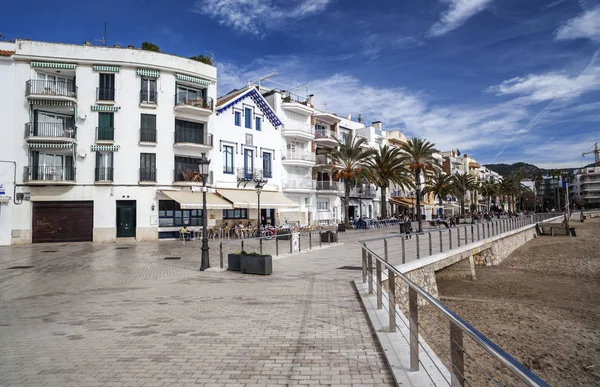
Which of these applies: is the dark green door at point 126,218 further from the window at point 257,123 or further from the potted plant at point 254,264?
the potted plant at point 254,264

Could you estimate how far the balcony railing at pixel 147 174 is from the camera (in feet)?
87.2

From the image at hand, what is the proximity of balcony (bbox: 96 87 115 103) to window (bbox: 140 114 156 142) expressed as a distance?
237 centimetres

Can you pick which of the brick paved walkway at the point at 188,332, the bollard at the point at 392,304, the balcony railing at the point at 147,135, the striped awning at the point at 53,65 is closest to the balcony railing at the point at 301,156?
the balcony railing at the point at 147,135

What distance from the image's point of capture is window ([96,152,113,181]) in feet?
84.9

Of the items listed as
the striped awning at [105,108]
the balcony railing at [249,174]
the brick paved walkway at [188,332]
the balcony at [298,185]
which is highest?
the striped awning at [105,108]

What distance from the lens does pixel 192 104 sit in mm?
28906

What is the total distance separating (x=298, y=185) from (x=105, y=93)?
1888cm

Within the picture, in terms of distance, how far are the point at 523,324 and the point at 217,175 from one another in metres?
23.9

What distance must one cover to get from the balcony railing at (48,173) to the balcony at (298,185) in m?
17.8

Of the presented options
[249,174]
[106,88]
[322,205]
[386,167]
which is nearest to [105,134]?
[106,88]

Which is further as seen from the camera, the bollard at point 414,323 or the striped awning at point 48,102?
the striped awning at point 48,102

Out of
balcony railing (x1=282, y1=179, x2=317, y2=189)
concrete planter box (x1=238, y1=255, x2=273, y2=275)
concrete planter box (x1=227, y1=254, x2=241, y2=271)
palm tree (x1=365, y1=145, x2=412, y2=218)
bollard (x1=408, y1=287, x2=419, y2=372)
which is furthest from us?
palm tree (x1=365, y1=145, x2=412, y2=218)

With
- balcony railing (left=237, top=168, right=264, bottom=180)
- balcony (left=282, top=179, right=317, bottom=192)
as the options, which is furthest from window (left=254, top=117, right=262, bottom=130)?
balcony (left=282, top=179, right=317, bottom=192)

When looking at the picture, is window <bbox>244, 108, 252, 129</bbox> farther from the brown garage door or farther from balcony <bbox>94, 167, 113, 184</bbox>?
the brown garage door
